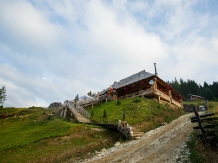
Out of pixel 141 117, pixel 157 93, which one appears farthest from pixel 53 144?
pixel 157 93

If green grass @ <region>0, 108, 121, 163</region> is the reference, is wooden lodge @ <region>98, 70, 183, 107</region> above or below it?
above

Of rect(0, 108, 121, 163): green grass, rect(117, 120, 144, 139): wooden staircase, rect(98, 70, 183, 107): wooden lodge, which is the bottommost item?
rect(0, 108, 121, 163): green grass

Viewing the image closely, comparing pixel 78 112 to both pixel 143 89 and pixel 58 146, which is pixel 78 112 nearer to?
pixel 58 146

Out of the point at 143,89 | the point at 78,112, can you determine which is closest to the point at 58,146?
the point at 78,112

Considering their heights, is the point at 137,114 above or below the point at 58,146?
above

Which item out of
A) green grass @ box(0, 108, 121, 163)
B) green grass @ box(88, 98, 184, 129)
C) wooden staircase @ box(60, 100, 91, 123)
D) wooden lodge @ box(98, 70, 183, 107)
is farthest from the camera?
wooden lodge @ box(98, 70, 183, 107)

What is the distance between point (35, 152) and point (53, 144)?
1.75 metres

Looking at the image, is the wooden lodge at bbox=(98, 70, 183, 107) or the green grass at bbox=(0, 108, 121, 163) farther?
the wooden lodge at bbox=(98, 70, 183, 107)

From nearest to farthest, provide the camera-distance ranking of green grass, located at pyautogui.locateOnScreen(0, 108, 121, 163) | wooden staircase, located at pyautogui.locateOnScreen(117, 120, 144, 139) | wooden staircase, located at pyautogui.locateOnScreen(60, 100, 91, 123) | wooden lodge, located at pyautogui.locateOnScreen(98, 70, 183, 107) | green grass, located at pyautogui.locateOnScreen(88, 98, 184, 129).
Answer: green grass, located at pyautogui.locateOnScreen(0, 108, 121, 163) < wooden staircase, located at pyautogui.locateOnScreen(117, 120, 144, 139) < green grass, located at pyautogui.locateOnScreen(88, 98, 184, 129) < wooden staircase, located at pyautogui.locateOnScreen(60, 100, 91, 123) < wooden lodge, located at pyautogui.locateOnScreen(98, 70, 183, 107)

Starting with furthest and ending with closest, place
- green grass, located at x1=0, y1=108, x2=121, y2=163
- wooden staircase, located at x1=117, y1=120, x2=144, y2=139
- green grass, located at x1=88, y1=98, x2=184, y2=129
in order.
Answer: green grass, located at x1=88, y1=98, x2=184, y2=129, wooden staircase, located at x1=117, y1=120, x2=144, y2=139, green grass, located at x1=0, y1=108, x2=121, y2=163

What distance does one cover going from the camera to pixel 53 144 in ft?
50.7

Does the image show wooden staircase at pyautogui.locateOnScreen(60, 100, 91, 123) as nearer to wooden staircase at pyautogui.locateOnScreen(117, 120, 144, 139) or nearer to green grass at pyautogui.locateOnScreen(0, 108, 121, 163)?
green grass at pyautogui.locateOnScreen(0, 108, 121, 163)

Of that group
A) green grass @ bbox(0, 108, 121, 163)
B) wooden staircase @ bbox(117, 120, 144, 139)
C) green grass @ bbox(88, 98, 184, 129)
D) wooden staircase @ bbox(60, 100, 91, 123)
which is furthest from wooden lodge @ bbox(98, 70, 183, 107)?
green grass @ bbox(0, 108, 121, 163)

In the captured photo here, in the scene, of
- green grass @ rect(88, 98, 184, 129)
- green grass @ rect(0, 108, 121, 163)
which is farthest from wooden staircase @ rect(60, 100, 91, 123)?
green grass @ rect(0, 108, 121, 163)
